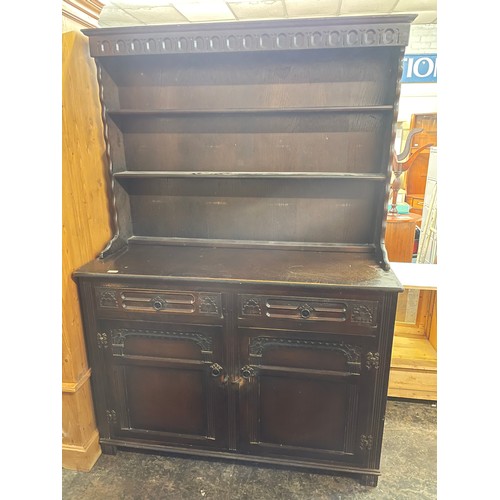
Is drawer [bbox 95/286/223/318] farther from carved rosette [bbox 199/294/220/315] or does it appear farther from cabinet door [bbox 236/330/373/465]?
cabinet door [bbox 236/330/373/465]

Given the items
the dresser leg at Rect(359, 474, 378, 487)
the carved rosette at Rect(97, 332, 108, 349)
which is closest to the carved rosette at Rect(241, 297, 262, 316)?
the carved rosette at Rect(97, 332, 108, 349)

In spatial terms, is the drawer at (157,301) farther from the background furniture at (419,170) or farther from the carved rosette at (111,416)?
the background furniture at (419,170)

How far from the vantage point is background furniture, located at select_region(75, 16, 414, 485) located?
151 cm

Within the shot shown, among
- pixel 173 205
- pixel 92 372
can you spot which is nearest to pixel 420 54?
pixel 173 205

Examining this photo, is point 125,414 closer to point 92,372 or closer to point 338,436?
point 92,372

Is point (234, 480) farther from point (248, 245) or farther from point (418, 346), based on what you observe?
point (418, 346)

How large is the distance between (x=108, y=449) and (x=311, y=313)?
1.20m

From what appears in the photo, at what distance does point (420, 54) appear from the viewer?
4.94 m

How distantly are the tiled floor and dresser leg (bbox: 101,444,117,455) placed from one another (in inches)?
0.8

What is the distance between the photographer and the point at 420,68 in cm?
508

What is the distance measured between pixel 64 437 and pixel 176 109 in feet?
5.14

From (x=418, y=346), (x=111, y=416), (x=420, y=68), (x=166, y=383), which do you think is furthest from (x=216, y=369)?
(x=420, y=68)

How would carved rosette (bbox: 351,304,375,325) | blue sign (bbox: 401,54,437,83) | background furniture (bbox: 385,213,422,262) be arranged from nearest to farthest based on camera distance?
1. carved rosette (bbox: 351,304,375,325)
2. background furniture (bbox: 385,213,422,262)
3. blue sign (bbox: 401,54,437,83)

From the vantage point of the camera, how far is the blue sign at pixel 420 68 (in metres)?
4.98
